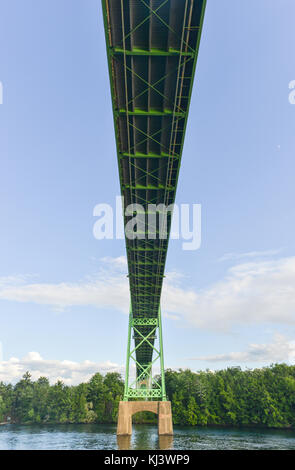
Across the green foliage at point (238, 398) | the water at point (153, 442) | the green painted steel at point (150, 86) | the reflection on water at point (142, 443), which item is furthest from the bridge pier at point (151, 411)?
the green foliage at point (238, 398)

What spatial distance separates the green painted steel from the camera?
480 inches

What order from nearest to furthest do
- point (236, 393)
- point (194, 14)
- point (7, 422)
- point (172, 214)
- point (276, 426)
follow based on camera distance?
point (194, 14) < point (172, 214) < point (276, 426) < point (236, 393) < point (7, 422)

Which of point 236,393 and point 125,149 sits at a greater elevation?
point 125,149

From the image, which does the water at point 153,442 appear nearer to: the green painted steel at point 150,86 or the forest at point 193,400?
the forest at point 193,400

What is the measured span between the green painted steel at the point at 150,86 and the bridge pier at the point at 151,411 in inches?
1040

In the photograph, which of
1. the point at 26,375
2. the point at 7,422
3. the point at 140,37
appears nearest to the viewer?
the point at 140,37

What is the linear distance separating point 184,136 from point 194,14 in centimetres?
585

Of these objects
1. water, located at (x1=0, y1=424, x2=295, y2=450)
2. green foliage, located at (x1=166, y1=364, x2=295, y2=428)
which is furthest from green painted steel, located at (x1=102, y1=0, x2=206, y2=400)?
green foliage, located at (x1=166, y1=364, x2=295, y2=428)

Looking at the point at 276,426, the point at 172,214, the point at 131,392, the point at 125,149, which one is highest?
the point at 125,149

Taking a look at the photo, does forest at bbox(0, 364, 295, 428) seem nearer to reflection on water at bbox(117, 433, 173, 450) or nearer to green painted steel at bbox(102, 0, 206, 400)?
reflection on water at bbox(117, 433, 173, 450)

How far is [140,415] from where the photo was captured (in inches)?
3265

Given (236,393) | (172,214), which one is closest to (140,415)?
(236,393)

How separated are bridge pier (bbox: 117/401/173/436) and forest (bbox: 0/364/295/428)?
37671mm

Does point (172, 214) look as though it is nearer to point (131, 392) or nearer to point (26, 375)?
point (131, 392)
